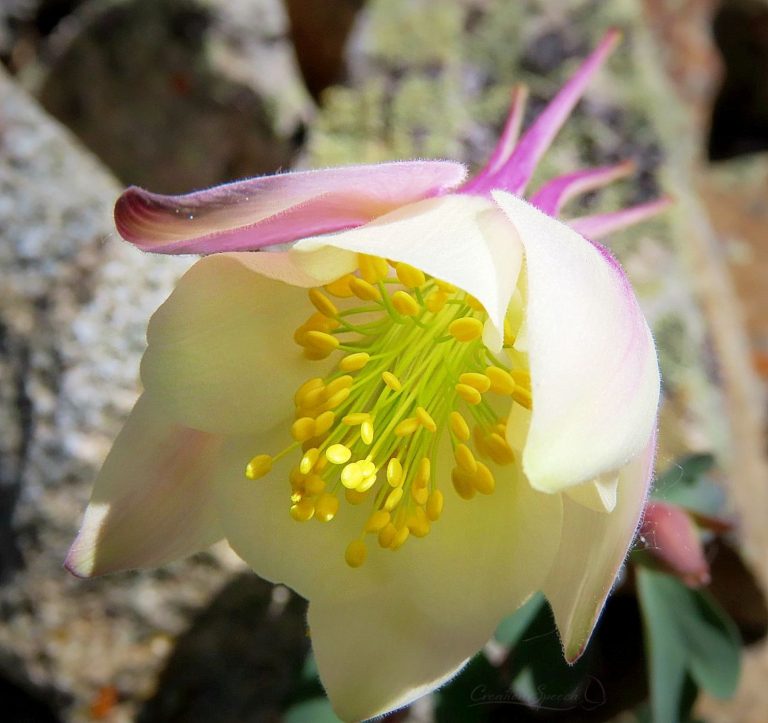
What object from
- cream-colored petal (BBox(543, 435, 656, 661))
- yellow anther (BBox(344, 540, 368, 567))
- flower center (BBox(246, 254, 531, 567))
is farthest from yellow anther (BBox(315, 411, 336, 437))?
cream-colored petal (BBox(543, 435, 656, 661))

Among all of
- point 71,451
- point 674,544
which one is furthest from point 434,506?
point 71,451

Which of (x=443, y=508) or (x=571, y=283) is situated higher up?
(x=571, y=283)

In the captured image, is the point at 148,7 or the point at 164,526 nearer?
the point at 164,526

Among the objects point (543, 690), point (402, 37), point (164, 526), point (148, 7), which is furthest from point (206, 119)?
point (543, 690)

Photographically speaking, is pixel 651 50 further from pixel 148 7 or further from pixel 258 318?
pixel 258 318

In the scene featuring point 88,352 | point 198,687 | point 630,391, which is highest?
point 630,391

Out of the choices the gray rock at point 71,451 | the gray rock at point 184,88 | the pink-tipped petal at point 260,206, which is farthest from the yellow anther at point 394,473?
the gray rock at point 184,88
